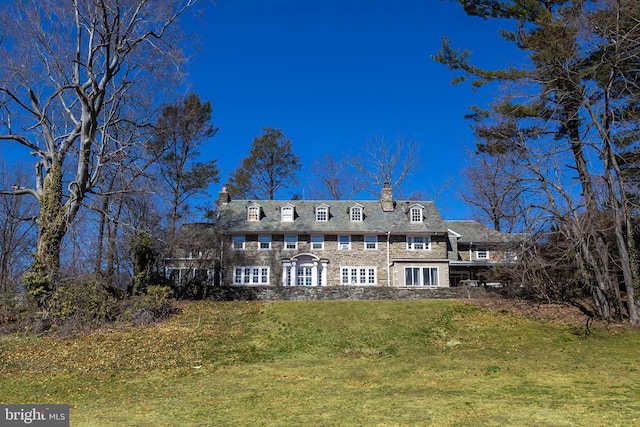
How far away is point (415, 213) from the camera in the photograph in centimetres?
3534

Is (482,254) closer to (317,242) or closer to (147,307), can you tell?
(317,242)

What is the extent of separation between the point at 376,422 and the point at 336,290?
1944cm

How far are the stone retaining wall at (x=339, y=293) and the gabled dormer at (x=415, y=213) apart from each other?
8.88 metres

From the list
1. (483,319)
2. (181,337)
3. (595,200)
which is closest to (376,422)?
(181,337)

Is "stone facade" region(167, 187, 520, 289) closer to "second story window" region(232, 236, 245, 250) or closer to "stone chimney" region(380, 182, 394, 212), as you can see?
"second story window" region(232, 236, 245, 250)

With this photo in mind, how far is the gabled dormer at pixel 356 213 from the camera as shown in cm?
3544

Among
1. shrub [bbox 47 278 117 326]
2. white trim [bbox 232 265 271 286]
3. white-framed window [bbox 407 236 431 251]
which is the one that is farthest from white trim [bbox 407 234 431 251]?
shrub [bbox 47 278 117 326]

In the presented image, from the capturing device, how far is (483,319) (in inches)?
798

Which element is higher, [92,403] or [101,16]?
[101,16]

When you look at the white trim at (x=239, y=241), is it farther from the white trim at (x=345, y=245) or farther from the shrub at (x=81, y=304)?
the shrub at (x=81, y=304)

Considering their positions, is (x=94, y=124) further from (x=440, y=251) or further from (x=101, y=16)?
(x=440, y=251)

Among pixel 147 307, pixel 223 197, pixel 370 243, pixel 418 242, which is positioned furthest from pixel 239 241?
pixel 147 307

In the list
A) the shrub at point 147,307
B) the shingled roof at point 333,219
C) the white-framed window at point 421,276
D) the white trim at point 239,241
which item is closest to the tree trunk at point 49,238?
the shrub at point 147,307

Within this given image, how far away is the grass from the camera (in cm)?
797
